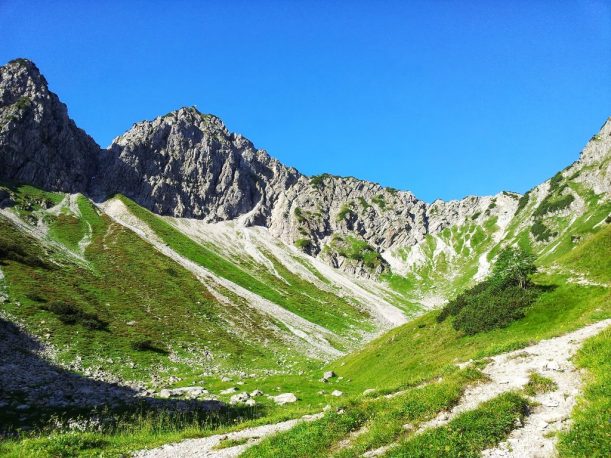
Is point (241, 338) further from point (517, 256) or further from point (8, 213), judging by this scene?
point (8, 213)

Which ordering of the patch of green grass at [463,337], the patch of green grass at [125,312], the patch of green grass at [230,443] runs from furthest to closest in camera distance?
the patch of green grass at [125,312] → the patch of green grass at [463,337] → the patch of green grass at [230,443]

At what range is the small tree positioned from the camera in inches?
1663

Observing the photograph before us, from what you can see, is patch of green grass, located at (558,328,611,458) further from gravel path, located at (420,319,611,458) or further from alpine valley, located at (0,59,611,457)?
gravel path, located at (420,319,611,458)

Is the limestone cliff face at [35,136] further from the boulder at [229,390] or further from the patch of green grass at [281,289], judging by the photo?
the boulder at [229,390]

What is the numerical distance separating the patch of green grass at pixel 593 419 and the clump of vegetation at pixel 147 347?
5474 centimetres

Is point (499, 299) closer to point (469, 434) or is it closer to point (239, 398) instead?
point (239, 398)

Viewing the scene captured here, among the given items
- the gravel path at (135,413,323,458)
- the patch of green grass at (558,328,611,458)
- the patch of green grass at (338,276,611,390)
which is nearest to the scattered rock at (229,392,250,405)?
the patch of green grass at (338,276,611,390)

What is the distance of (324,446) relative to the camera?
13.3 m

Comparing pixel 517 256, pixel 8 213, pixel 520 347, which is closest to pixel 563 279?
pixel 517 256

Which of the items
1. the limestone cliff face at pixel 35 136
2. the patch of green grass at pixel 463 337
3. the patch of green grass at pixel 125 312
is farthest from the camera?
the limestone cliff face at pixel 35 136

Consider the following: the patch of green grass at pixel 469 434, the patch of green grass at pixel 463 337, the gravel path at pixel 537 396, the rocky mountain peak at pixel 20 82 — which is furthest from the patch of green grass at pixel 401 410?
the rocky mountain peak at pixel 20 82

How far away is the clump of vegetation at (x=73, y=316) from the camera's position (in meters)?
55.4

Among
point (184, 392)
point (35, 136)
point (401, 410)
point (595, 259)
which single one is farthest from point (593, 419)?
point (35, 136)

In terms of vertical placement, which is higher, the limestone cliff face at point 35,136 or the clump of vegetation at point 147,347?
the limestone cliff face at point 35,136
